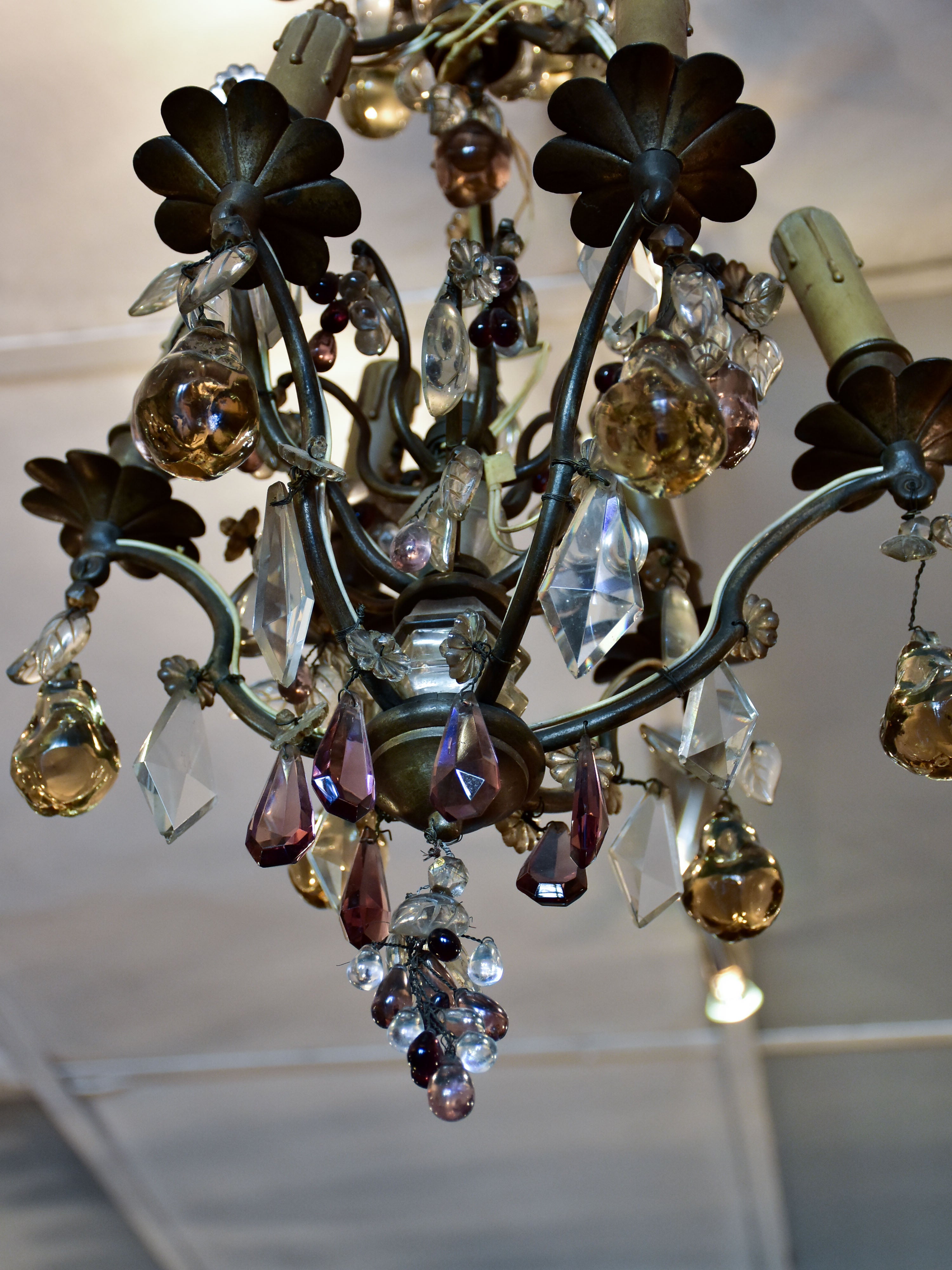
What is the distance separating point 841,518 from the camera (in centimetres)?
169

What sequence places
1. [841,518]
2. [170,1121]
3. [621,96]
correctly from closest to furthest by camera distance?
[621,96]
[841,518]
[170,1121]

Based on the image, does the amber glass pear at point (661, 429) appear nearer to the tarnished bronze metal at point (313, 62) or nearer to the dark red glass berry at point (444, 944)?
the dark red glass berry at point (444, 944)

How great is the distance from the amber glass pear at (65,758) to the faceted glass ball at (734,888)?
0.50 meters

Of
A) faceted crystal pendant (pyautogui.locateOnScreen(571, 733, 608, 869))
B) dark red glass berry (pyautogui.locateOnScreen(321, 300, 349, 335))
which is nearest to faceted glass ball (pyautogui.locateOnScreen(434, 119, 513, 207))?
dark red glass berry (pyautogui.locateOnScreen(321, 300, 349, 335))

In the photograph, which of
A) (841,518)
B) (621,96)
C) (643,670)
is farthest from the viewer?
(841,518)

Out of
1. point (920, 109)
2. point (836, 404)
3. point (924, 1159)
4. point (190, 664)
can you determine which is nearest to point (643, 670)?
point (836, 404)

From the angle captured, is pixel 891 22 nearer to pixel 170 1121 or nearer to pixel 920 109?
pixel 920 109

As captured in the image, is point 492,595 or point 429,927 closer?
point 429,927

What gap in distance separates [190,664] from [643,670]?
1.53 ft

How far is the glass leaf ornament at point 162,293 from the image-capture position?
903 mm

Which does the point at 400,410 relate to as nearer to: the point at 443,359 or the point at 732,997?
the point at 443,359

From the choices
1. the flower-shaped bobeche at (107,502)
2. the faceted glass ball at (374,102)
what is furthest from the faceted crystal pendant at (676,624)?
the faceted glass ball at (374,102)

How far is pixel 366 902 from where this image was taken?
2.63 ft

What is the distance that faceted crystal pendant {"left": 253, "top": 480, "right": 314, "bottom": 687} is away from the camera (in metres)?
0.79
